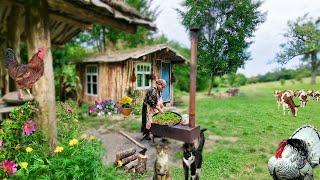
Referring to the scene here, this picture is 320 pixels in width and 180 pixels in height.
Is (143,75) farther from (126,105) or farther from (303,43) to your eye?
(303,43)

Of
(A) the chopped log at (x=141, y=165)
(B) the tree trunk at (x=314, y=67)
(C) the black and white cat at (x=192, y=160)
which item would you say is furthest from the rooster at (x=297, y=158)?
(A) the chopped log at (x=141, y=165)

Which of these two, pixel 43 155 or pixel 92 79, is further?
pixel 92 79

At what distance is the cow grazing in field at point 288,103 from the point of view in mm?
3691

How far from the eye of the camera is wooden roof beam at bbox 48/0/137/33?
400 cm

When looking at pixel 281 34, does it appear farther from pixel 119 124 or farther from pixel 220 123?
pixel 119 124

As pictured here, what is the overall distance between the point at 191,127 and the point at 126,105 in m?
1.97

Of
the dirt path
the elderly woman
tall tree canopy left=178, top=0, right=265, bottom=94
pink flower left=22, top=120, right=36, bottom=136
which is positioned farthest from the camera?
the dirt path

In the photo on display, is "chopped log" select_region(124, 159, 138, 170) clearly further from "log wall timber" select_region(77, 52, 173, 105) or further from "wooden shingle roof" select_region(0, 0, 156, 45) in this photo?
"wooden shingle roof" select_region(0, 0, 156, 45)

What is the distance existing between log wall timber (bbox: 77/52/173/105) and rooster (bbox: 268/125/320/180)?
2.01 m

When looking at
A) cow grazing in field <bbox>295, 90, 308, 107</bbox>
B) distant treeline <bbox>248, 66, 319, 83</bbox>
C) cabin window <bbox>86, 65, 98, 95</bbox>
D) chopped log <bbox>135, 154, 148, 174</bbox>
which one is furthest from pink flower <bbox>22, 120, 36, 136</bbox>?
cabin window <bbox>86, 65, 98, 95</bbox>

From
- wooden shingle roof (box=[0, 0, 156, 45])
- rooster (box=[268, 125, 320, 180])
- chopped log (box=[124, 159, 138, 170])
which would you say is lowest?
chopped log (box=[124, 159, 138, 170])

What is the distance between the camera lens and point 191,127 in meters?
3.88

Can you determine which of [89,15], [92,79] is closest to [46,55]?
[89,15]

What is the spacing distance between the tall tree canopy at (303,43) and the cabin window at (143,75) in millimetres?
1817
